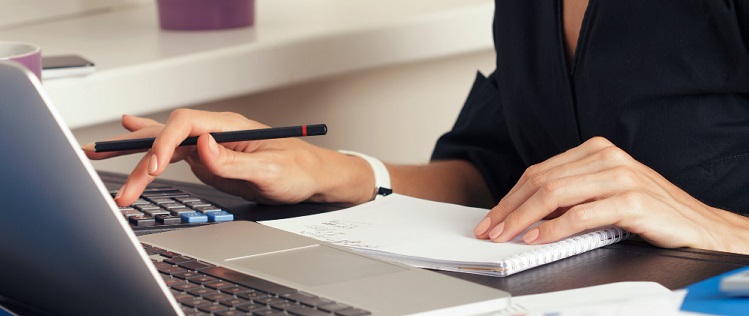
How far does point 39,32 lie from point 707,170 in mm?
922

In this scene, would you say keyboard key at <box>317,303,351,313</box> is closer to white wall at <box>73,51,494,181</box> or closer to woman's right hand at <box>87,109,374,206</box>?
woman's right hand at <box>87,109,374,206</box>

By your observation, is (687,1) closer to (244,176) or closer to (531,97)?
(531,97)

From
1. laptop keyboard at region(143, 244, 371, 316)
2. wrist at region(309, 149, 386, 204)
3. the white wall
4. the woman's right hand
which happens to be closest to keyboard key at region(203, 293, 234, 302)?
laptop keyboard at region(143, 244, 371, 316)

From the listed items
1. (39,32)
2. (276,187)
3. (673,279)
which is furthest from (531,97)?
(39,32)

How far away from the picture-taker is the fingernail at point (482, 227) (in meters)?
0.80

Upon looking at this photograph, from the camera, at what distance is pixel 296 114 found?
5.41 feet

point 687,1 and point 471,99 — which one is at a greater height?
point 687,1

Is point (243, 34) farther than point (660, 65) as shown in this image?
Yes

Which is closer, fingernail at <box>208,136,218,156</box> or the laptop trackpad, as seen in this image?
the laptop trackpad

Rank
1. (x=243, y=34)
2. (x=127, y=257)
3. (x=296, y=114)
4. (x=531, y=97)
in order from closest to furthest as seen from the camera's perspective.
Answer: (x=127, y=257) → (x=531, y=97) → (x=243, y=34) → (x=296, y=114)

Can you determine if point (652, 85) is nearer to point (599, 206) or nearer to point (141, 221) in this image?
point (599, 206)

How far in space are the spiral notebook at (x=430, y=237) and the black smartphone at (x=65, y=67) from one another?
1.54 feet

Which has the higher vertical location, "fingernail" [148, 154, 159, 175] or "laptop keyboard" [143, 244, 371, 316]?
"fingernail" [148, 154, 159, 175]

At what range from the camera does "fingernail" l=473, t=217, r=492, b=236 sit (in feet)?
2.62
